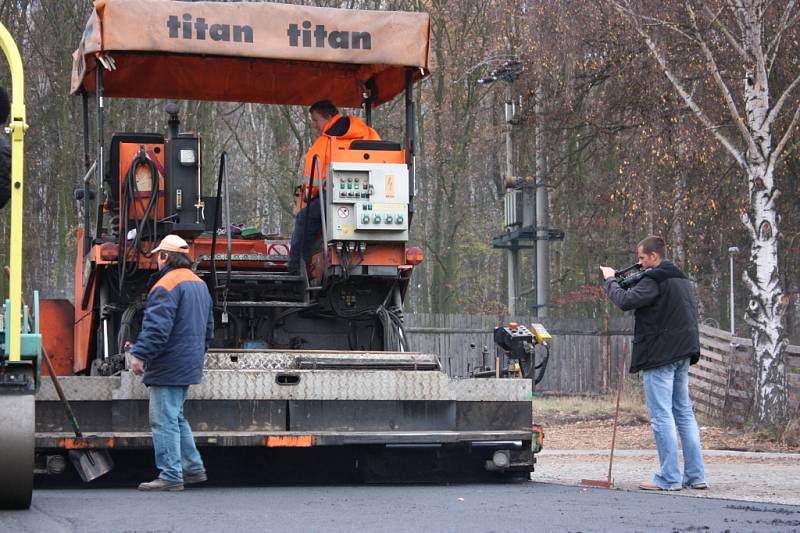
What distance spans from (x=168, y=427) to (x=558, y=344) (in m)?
20.3

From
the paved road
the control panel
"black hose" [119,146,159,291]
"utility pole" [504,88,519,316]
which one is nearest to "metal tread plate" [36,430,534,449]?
the paved road

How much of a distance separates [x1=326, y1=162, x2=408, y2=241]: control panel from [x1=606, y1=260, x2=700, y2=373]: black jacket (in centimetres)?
171

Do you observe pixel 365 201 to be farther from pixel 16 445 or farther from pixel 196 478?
pixel 16 445

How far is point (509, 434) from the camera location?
9.91m

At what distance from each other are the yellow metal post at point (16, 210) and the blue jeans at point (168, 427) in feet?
6.23

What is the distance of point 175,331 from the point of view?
9414 mm

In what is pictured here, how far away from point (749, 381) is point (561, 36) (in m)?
6.65

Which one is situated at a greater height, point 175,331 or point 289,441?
point 175,331

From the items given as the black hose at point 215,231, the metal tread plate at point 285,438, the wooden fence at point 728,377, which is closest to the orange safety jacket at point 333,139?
the black hose at point 215,231

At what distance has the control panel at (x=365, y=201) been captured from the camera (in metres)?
10.5

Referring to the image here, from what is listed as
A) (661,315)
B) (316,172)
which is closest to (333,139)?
(316,172)

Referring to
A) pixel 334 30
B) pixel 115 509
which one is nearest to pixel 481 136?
pixel 334 30

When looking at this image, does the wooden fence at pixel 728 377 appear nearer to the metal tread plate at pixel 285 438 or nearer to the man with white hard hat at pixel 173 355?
the metal tread plate at pixel 285 438

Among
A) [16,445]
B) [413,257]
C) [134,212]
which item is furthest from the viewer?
[413,257]
